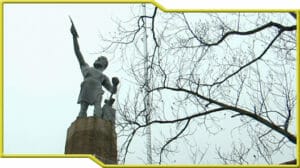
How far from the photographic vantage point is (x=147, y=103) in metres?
15.4

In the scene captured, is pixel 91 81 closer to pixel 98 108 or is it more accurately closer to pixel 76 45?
pixel 98 108

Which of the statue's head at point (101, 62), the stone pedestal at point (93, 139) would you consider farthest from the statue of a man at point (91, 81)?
the stone pedestal at point (93, 139)

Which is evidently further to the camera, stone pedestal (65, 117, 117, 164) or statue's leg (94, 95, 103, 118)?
statue's leg (94, 95, 103, 118)

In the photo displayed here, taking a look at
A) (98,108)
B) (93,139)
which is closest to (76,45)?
(98,108)

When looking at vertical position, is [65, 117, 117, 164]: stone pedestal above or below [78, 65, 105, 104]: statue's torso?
below

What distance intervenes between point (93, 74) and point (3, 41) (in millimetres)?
1211

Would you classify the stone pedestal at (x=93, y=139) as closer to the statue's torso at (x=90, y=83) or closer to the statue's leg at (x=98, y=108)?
the statue's leg at (x=98, y=108)

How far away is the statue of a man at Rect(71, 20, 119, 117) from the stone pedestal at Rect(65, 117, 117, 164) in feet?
0.40

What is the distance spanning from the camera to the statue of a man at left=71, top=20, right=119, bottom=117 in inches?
609

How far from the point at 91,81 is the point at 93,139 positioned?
740mm

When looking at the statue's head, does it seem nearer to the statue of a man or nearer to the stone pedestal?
the statue of a man

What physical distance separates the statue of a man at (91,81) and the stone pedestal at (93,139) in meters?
0.12

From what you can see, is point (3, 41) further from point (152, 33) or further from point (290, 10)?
point (290, 10)

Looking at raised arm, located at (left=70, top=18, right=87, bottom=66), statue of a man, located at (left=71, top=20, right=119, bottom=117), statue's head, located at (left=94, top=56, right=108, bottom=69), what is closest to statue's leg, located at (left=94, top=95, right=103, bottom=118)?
statue of a man, located at (left=71, top=20, right=119, bottom=117)
